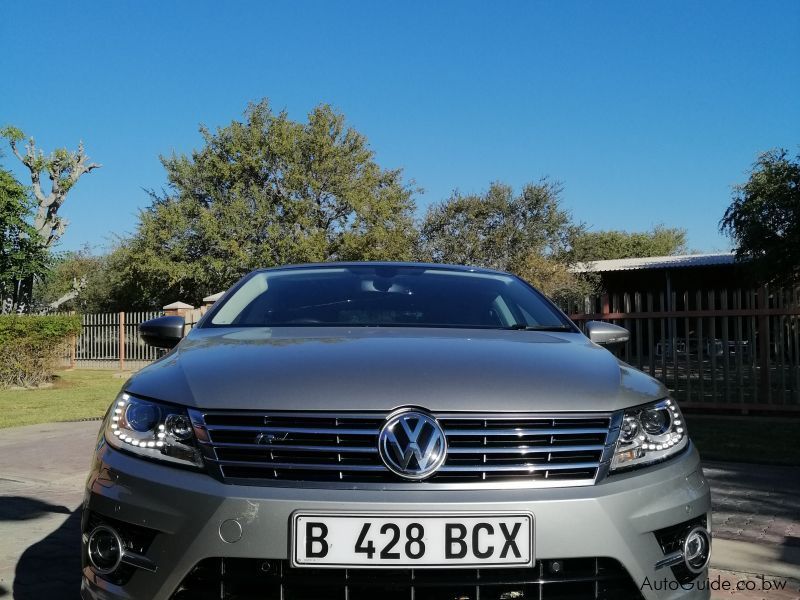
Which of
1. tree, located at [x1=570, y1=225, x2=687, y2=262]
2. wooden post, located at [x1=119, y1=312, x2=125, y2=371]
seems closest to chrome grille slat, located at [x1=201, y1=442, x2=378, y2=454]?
wooden post, located at [x1=119, y1=312, x2=125, y2=371]

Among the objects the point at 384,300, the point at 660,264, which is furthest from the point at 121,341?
the point at 384,300

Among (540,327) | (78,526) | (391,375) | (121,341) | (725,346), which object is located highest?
(540,327)

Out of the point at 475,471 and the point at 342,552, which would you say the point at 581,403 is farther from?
the point at 342,552

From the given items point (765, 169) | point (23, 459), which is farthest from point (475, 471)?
point (765, 169)

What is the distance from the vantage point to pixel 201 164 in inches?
1387

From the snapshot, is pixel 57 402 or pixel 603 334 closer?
pixel 603 334

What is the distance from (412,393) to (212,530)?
2.15ft

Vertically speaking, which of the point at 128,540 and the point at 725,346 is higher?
the point at 725,346

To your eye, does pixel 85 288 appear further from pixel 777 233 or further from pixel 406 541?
pixel 406 541

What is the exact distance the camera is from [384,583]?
1998 mm

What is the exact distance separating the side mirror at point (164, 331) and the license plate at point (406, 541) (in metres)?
1.83

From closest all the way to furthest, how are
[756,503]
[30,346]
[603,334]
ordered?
[603,334]
[756,503]
[30,346]

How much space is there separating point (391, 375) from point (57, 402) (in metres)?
12.3

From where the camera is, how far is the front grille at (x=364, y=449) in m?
2.10
